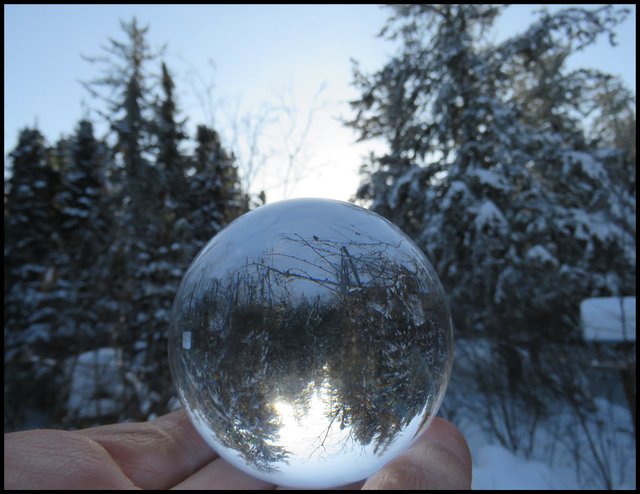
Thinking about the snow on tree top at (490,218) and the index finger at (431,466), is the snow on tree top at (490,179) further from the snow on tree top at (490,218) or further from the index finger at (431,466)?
the index finger at (431,466)

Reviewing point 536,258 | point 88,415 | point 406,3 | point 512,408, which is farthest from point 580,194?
point 88,415

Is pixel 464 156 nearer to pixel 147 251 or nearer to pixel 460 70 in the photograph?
pixel 460 70

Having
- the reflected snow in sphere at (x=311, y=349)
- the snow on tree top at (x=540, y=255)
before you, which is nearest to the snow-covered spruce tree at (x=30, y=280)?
the reflected snow in sphere at (x=311, y=349)

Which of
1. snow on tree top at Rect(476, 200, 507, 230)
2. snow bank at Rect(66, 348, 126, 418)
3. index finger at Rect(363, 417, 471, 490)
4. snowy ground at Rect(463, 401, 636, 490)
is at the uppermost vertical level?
snow on tree top at Rect(476, 200, 507, 230)

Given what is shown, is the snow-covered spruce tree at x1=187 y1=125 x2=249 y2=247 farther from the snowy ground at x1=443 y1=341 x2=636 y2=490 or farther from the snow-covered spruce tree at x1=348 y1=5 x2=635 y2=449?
the snowy ground at x1=443 y1=341 x2=636 y2=490

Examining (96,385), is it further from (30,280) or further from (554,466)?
(30,280)

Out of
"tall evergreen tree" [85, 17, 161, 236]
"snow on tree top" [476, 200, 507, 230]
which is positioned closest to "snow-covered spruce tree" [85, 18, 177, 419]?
"tall evergreen tree" [85, 17, 161, 236]
